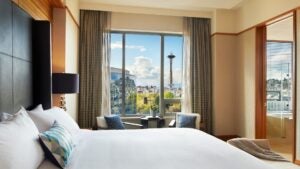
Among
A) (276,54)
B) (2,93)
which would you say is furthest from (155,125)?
(276,54)

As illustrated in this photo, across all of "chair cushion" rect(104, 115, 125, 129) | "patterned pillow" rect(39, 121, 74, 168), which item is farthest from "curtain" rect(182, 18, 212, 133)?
"patterned pillow" rect(39, 121, 74, 168)

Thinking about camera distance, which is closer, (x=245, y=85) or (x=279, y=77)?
(x=245, y=85)

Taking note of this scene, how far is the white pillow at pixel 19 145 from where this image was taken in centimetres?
123

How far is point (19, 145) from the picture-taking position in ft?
4.43

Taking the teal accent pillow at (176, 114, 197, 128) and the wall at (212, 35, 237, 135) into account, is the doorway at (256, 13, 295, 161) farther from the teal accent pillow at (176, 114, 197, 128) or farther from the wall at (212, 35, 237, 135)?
the teal accent pillow at (176, 114, 197, 128)

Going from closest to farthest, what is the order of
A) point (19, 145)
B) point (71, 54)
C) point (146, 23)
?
point (19, 145) < point (71, 54) < point (146, 23)

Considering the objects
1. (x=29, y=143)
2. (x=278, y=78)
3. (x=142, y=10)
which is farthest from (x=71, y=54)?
(x=278, y=78)

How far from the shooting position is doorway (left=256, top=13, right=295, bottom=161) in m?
4.70

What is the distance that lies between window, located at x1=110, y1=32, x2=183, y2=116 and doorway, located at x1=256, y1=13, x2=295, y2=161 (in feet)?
6.13

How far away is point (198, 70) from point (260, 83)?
1.39 meters

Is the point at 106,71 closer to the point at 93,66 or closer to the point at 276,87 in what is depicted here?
the point at 93,66

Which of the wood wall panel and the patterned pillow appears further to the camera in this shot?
the wood wall panel

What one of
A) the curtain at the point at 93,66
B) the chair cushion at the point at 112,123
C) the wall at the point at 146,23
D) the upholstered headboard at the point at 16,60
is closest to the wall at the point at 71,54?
the curtain at the point at 93,66

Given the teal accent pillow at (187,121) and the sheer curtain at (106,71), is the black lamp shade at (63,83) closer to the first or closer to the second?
the sheer curtain at (106,71)
